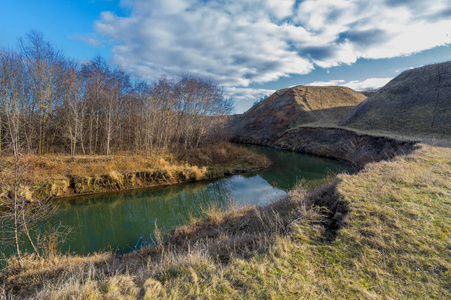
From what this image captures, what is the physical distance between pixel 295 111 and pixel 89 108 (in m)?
48.7

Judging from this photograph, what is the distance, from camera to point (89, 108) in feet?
70.0

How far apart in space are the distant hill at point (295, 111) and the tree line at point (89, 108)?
2892 cm

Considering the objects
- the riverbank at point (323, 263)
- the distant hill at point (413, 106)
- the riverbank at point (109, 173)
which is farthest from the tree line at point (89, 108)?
the distant hill at point (413, 106)

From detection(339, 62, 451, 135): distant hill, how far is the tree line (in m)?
27.7

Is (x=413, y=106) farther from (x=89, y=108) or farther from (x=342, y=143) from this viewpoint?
(x=89, y=108)

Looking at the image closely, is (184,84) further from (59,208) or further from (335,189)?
(335,189)

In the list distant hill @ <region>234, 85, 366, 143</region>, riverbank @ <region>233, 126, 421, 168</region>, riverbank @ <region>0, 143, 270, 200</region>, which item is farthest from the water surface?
distant hill @ <region>234, 85, 366, 143</region>

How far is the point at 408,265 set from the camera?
11.0ft

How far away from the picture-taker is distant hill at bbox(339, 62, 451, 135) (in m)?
28.1

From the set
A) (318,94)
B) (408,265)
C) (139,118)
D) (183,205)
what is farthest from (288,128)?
(408,265)

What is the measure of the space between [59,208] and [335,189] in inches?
587

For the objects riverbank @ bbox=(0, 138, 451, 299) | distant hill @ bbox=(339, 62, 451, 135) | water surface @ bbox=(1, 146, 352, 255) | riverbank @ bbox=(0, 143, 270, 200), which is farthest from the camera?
distant hill @ bbox=(339, 62, 451, 135)

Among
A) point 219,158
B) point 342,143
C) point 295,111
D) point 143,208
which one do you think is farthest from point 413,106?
point 143,208

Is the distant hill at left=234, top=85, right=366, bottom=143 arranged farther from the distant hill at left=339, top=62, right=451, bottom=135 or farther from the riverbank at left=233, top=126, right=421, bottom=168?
the distant hill at left=339, top=62, right=451, bottom=135
